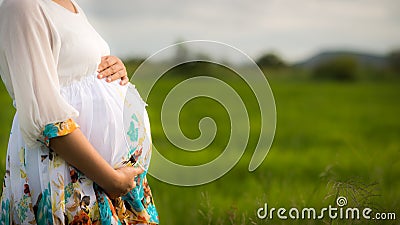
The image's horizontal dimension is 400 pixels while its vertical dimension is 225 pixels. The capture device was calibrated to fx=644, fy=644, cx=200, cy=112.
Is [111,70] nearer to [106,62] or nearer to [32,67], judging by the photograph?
[106,62]

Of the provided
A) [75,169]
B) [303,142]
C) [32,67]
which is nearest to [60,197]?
[75,169]

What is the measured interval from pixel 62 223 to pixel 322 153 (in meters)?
5.84

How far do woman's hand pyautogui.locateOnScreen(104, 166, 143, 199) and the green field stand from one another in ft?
1.08

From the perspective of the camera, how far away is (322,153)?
23.9 ft

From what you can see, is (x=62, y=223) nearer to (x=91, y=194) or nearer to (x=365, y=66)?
(x=91, y=194)

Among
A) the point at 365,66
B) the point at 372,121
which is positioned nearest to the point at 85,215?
the point at 372,121

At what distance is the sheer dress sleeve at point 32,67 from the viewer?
159 cm

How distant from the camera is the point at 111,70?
1.89 meters

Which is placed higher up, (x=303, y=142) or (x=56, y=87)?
(x=303, y=142)

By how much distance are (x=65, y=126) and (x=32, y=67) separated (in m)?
0.17

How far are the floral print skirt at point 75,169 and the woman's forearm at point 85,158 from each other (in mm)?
32

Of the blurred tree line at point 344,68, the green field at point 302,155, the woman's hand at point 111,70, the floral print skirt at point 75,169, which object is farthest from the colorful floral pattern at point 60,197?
the blurred tree line at point 344,68

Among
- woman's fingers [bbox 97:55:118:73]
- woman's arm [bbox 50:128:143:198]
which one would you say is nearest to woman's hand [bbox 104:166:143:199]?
woman's arm [bbox 50:128:143:198]

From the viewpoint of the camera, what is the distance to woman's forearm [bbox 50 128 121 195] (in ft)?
5.45
